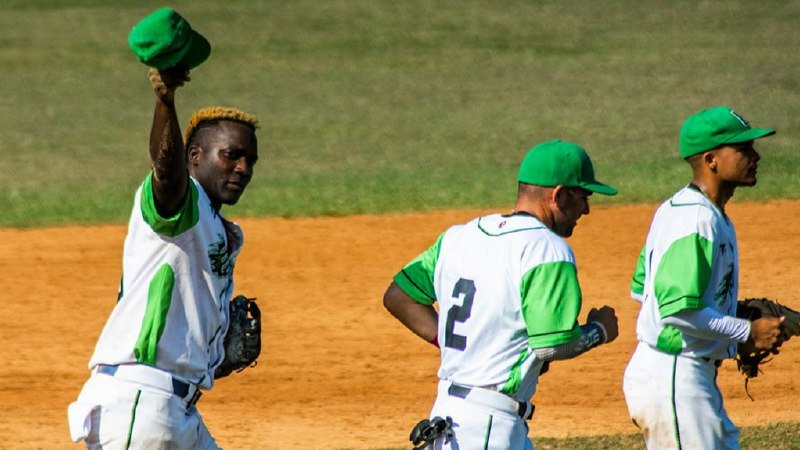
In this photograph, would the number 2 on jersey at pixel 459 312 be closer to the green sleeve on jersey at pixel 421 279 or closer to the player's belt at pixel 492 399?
the player's belt at pixel 492 399

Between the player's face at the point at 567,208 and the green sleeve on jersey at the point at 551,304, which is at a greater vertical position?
the player's face at the point at 567,208

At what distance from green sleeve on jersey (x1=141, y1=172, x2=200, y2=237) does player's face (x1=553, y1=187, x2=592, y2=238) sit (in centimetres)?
140

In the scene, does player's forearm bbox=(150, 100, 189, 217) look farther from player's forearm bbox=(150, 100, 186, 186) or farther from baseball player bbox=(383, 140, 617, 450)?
baseball player bbox=(383, 140, 617, 450)

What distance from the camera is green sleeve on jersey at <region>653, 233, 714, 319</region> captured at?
5750 millimetres

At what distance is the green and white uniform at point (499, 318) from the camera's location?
5.06m

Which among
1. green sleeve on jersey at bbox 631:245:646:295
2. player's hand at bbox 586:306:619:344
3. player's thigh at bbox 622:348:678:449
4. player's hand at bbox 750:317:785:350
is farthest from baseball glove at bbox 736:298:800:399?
player's hand at bbox 586:306:619:344

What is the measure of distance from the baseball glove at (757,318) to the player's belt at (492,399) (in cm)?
132

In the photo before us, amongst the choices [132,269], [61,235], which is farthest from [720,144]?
[61,235]

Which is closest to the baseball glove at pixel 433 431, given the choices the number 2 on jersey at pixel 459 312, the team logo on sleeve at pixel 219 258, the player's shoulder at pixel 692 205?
the number 2 on jersey at pixel 459 312

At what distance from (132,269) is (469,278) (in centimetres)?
129

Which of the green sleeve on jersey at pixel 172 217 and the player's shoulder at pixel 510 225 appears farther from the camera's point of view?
the player's shoulder at pixel 510 225

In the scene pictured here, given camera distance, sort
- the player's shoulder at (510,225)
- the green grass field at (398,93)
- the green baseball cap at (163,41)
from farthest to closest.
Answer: the green grass field at (398,93) → the player's shoulder at (510,225) → the green baseball cap at (163,41)

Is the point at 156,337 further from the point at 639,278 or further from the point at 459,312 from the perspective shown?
the point at 639,278

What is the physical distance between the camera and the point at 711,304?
5949 mm
